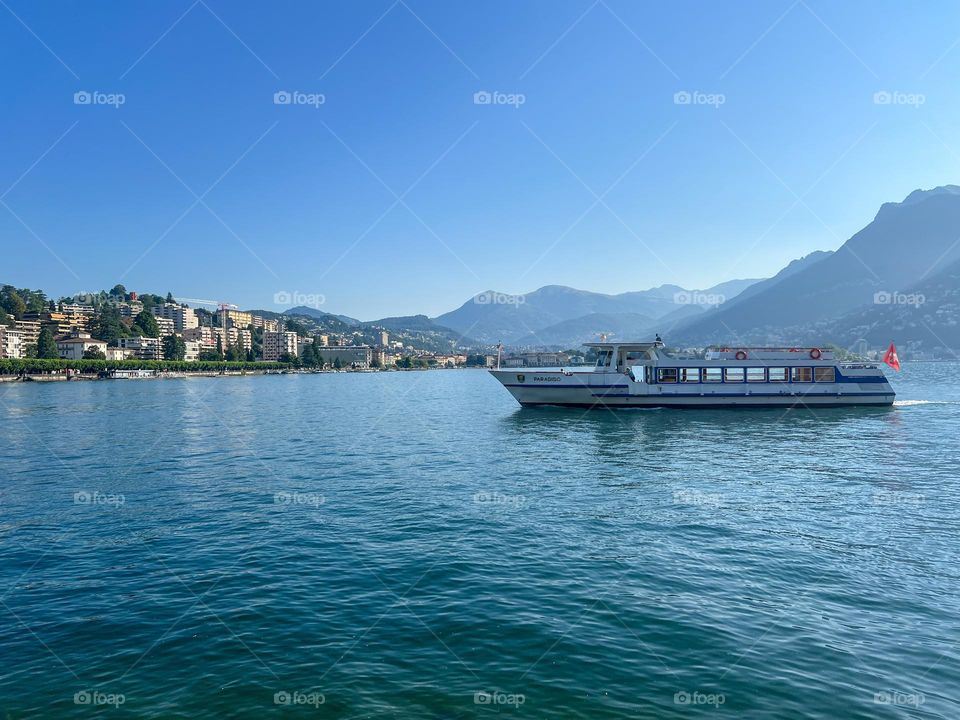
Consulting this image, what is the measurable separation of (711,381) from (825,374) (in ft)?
39.2

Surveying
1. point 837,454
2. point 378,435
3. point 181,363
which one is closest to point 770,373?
point 837,454

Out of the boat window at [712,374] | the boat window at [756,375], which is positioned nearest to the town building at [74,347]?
the boat window at [712,374]

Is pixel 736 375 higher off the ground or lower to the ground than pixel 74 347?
lower

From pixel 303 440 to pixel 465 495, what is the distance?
2066 centimetres

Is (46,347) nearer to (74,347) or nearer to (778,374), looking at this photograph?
(74,347)

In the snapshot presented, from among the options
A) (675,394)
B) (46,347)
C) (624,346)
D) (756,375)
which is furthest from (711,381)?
(46,347)

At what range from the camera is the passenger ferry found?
5409 cm

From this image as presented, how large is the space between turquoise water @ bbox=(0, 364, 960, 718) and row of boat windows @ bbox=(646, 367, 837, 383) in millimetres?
25054

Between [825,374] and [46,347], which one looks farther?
[46,347]

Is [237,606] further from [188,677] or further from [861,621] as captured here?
[861,621]

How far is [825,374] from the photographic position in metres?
55.3

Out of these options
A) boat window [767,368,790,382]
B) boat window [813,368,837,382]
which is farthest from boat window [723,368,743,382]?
boat window [813,368,837,382]

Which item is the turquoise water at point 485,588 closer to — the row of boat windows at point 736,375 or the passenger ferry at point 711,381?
the passenger ferry at point 711,381

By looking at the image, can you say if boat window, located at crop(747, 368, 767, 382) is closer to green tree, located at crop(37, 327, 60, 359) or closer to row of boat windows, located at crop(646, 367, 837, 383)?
row of boat windows, located at crop(646, 367, 837, 383)
